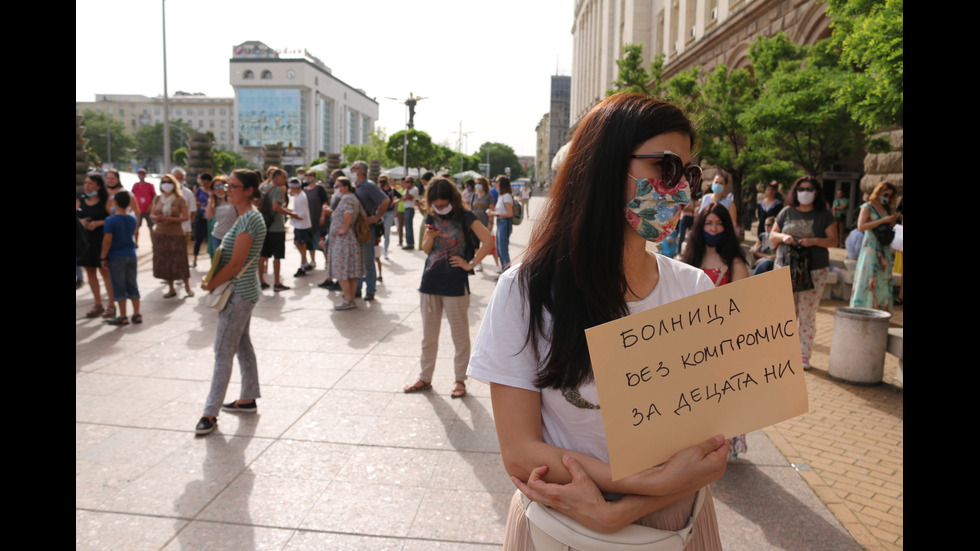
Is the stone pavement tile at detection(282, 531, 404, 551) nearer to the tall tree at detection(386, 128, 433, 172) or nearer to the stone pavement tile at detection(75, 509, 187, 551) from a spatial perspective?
the stone pavement tile at detection(75, 509, 187, 551)

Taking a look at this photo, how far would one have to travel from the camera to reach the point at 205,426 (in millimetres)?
5043

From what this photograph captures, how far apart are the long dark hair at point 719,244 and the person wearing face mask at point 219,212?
647 centimetres

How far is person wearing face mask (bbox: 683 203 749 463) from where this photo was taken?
530cm

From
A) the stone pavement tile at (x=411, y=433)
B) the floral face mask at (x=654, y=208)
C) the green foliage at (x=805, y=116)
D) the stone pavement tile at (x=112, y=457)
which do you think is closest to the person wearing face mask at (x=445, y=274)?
the stone pavement tile at (x=411, y=433)

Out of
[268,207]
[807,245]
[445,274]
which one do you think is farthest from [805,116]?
[268,207]

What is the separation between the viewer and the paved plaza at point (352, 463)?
3.72m

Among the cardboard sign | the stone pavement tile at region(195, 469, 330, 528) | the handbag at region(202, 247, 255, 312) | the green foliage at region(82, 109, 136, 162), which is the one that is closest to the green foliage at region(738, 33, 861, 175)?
the handbag at region(202, 247, 255, 312)

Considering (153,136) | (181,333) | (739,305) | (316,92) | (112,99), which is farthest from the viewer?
(112,99)

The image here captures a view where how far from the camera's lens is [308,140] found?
552ft

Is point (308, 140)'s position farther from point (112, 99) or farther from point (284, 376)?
point (284, 376)

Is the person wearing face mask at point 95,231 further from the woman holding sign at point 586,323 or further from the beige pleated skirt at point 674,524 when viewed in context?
the woman holding sign at point 586,323

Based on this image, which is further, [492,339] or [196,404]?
[196,404]
